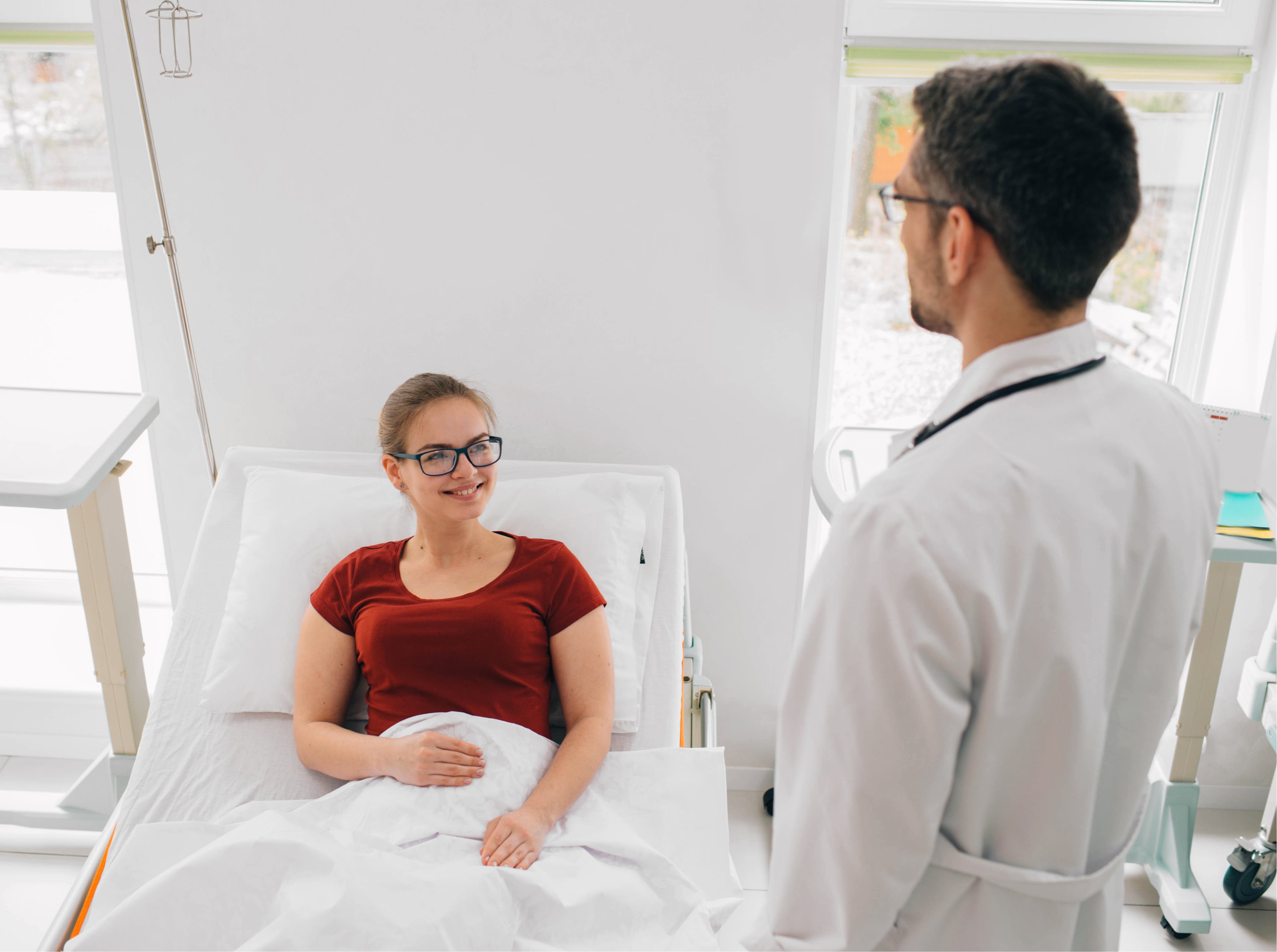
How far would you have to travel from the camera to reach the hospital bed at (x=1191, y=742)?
181 cm

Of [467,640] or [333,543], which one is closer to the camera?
[467,640]

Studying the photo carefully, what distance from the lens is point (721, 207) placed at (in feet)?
6.34

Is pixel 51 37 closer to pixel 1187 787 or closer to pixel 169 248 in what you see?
pixel 169 248

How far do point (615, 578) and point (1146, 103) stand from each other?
57.3 inches

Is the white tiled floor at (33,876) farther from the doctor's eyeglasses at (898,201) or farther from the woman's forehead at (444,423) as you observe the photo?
the doctor's eyeglasses at (898,201)

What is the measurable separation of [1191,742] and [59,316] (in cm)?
263

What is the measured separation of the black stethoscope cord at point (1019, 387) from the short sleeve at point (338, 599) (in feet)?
3.58

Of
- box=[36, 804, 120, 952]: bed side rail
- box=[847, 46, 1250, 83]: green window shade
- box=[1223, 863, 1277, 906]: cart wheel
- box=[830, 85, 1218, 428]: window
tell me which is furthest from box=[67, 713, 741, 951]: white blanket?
box=[847, 46, 1250, 83]: green window shade

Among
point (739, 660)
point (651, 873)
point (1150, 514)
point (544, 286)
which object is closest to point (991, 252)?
point (1150, 514)

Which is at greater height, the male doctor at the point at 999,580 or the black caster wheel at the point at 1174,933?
the male doctor at the point at 999,580

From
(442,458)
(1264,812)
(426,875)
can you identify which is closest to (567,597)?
(442,458)

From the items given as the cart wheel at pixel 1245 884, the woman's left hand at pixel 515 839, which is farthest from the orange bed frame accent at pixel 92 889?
the cart wheel at pixel 1245 884

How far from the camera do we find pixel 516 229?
1976 mm

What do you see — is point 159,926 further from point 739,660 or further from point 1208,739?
point 1208,739
